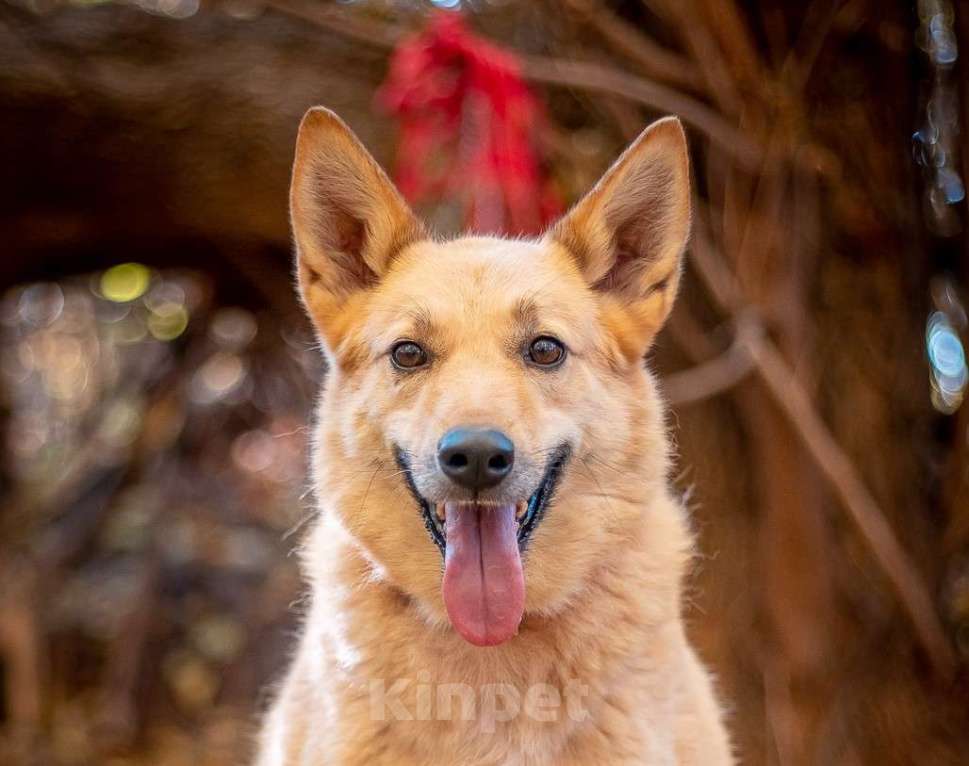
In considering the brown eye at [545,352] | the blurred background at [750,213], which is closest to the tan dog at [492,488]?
the brown eye at [545,352]

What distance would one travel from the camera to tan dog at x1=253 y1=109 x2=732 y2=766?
230cm

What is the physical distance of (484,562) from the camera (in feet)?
7.37

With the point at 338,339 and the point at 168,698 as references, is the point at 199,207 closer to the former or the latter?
the point at 338,339

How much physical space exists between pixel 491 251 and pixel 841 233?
8.42 ft

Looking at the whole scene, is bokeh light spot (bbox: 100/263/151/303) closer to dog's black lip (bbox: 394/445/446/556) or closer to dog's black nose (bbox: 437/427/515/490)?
dog's black lip (bbox: 394/445/446/556)

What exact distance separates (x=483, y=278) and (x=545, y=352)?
23 cm

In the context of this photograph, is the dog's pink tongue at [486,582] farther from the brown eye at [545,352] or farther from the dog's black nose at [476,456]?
the brown eye at [545,352]

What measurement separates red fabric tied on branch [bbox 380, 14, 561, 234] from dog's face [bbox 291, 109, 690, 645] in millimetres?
707

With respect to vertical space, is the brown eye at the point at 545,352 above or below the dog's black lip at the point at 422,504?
above

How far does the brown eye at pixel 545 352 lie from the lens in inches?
98.3

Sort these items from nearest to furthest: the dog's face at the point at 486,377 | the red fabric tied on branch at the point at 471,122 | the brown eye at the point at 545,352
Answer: the dog's face at the point at 486,377
the brown eye at the point at 545,352
the red fabric tied on branch at the point at 471,122

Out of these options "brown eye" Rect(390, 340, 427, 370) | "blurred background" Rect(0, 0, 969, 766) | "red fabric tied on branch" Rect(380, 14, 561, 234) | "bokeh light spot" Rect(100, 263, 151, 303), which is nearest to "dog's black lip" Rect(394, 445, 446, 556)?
"brown eye" Rect(390, 340, 427, 370)

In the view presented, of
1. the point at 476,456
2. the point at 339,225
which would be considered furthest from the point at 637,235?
the point at 476,456

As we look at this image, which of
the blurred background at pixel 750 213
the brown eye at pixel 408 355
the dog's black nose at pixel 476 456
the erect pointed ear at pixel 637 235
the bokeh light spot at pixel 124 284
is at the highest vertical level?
the erect pointed ear at pixel 637 235
